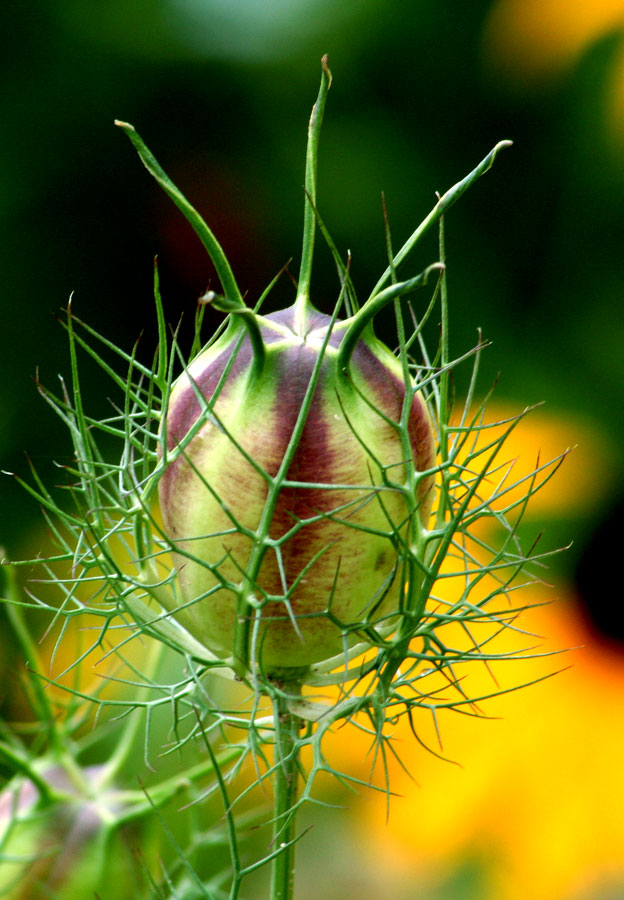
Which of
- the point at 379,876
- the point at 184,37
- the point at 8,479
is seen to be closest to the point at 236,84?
the point at 184,37

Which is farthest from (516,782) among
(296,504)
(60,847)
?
(296,504)

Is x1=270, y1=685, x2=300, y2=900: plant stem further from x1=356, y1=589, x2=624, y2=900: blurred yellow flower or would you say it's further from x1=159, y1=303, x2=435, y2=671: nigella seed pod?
x1=356, y1=589, x2=624, y2=900: blurred yellow flower

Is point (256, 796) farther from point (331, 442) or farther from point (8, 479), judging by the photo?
point (331, 442)

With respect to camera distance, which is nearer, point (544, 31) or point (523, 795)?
point (523, 795)

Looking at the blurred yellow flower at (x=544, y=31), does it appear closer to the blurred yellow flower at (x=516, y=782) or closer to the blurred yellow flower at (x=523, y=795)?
the blurred yellow flower at (x=516, y=782)

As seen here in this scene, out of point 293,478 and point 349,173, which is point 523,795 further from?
point 293,478

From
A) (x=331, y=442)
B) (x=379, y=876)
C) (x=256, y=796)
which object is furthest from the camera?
(x=379, y=876)

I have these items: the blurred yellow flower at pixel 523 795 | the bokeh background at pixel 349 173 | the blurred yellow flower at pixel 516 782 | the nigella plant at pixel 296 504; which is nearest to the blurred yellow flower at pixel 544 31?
the bokeh background at pixel 349 173
